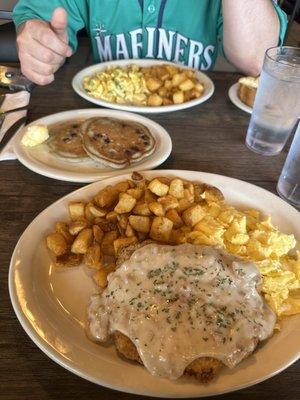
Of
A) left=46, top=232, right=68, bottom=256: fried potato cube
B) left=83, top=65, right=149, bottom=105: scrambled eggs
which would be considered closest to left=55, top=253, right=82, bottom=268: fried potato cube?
left=46, top=232, right=68, bottom=256: fried potato cube

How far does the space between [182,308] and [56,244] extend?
1.30 feet

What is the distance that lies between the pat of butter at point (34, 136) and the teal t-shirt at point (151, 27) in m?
1.08

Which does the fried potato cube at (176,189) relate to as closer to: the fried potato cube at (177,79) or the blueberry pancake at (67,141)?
the blueberry pancake at (67,141)

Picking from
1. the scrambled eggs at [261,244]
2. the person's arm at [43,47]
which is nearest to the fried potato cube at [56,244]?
the scrambled eggs at [261,244]

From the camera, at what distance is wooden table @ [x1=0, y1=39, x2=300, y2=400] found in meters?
0.76

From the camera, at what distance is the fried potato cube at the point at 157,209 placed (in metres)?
1.07

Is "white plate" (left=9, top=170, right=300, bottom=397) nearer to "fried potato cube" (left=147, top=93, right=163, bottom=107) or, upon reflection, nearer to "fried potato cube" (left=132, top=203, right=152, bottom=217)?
"fried potato cube" (left=132, top=203, right=152, bottom=217)

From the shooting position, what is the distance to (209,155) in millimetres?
1491

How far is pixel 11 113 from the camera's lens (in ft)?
5.29

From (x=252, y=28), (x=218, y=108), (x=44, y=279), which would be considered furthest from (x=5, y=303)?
(x=252, y=28)

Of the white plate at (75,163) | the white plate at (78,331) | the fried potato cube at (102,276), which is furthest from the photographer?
the white plate at (75,163)

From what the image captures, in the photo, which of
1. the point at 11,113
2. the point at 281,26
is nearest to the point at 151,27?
the point at 281,26

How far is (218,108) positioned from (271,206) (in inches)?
31.4

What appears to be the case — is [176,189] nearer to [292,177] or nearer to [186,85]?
[292,177]
